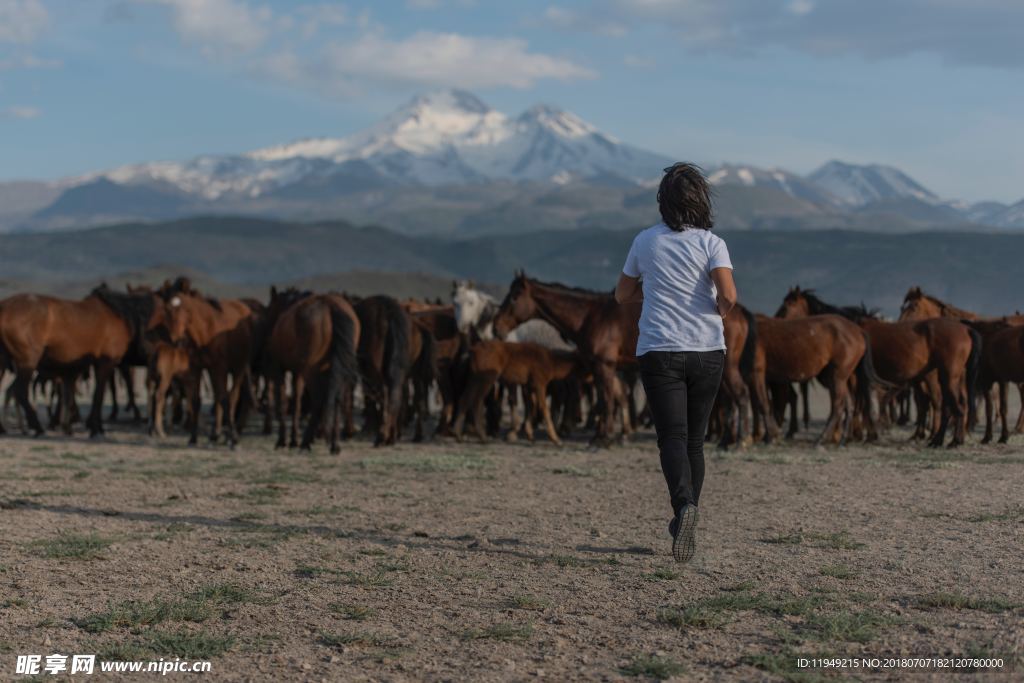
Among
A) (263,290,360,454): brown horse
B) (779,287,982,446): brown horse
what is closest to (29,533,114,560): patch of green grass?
(263,290,360,454): brown horse

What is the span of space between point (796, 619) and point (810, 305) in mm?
13564

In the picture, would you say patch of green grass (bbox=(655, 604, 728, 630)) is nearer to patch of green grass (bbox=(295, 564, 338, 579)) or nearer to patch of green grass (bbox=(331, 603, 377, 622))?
patch of green grass (bbox=(331, 603, 377, 622))

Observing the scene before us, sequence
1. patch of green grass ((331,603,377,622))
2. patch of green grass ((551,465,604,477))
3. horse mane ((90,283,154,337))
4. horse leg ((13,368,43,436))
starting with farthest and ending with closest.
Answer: horse mane ((90,283,154,337)) < horse leg ((13,368,43,436)) < patch of green grass ((551,465,604,477)) < patch of green grass ((331,603,377,622))

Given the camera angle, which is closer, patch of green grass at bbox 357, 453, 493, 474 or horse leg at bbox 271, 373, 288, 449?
patch of green grass at bbox 357, 453, 493, 474

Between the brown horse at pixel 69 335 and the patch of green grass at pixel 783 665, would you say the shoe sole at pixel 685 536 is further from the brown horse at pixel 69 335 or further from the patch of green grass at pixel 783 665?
the brown horse at pixel 69 335

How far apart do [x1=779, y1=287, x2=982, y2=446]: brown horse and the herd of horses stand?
0.02 metres

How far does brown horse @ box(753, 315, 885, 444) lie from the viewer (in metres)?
15.3

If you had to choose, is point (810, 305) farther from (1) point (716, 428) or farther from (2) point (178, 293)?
(2) point (178, 293)

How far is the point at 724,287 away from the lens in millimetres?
6938

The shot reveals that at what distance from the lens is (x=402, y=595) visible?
666 cm

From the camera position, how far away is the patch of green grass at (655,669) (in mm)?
5059

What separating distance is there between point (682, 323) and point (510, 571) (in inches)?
72.5

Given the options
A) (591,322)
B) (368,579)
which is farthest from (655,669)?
(591,322)

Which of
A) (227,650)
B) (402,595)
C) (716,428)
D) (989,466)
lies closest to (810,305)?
(716,428)
